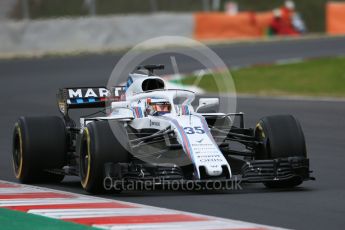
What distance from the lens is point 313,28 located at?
51.4 m

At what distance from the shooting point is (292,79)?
86.9 feet

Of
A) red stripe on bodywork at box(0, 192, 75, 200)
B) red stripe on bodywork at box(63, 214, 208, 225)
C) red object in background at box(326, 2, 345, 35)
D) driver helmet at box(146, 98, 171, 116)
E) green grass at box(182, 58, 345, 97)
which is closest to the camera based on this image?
red stripe on bodywork at box(63, 214, 208, 225)

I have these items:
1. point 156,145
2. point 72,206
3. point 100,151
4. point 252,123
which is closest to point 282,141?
point 156,145

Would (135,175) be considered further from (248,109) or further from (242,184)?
(248,109)

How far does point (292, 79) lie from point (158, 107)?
618 inches

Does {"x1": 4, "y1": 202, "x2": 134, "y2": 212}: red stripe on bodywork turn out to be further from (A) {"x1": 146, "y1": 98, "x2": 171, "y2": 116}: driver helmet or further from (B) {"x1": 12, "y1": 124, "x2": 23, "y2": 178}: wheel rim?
(B) {"x1": 12, "y1": 124, "x2": 23, "y2": 178}: wheel rim

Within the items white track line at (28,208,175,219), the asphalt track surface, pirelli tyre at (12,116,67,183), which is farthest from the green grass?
white track line at (28,208,175,219)

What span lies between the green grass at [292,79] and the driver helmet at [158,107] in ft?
42.0

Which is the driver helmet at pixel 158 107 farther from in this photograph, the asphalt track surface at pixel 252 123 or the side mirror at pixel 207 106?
the asphalt track surface at pixel 252 123

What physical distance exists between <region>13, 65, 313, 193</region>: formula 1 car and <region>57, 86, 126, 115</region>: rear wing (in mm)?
369

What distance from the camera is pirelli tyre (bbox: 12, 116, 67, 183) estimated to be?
11570mm

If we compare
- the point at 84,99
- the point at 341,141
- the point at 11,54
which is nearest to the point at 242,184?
the point at 84,99

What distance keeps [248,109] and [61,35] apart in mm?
14417

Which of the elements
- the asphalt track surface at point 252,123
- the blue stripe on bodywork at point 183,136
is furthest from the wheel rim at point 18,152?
the blue stripe on bodywork at point 183,136
